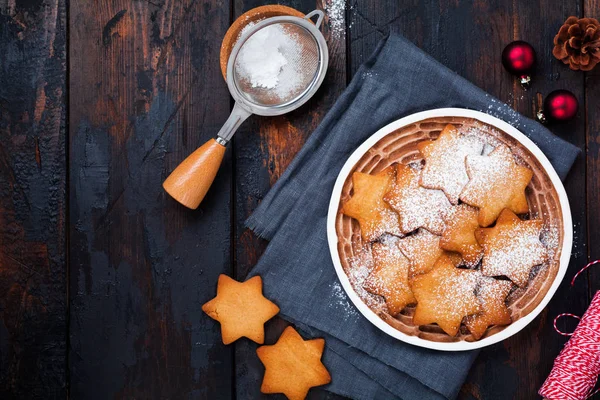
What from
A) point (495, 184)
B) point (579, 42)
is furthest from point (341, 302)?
point (579, 42)

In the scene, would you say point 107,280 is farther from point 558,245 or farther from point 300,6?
point 558,245

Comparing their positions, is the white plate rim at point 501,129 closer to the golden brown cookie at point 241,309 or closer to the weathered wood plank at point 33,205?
the golden brown cookie at point 241,309

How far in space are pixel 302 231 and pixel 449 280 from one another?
32 centimetres

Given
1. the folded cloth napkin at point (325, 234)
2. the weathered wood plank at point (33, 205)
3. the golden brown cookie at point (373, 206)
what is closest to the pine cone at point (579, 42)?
the folded cloth napkin at point (325, 234)

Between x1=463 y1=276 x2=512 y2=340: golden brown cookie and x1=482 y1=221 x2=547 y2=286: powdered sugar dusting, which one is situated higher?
x1=482 y1=221 x2=547 y2=286: powdered sugar dusting

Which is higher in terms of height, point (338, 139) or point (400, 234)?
point (338, 139)

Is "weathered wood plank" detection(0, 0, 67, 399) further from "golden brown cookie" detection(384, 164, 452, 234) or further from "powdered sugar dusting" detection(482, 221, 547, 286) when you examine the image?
"powdered sugar dusting" detection(482, 221, 547, 286)

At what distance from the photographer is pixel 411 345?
4.09 feet

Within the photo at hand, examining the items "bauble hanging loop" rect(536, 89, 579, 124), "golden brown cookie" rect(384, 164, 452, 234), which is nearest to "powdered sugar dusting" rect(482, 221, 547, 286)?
"golden brown cookie" rect(384, 164, 452, 234)

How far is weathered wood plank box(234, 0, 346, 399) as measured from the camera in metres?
1.29

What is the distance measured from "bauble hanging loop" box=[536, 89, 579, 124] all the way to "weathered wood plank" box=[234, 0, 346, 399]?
427mm

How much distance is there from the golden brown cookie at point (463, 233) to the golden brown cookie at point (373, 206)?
98 millimetres

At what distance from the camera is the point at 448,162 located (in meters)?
1.17

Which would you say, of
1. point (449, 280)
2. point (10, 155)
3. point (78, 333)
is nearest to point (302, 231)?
point (449, 280)
